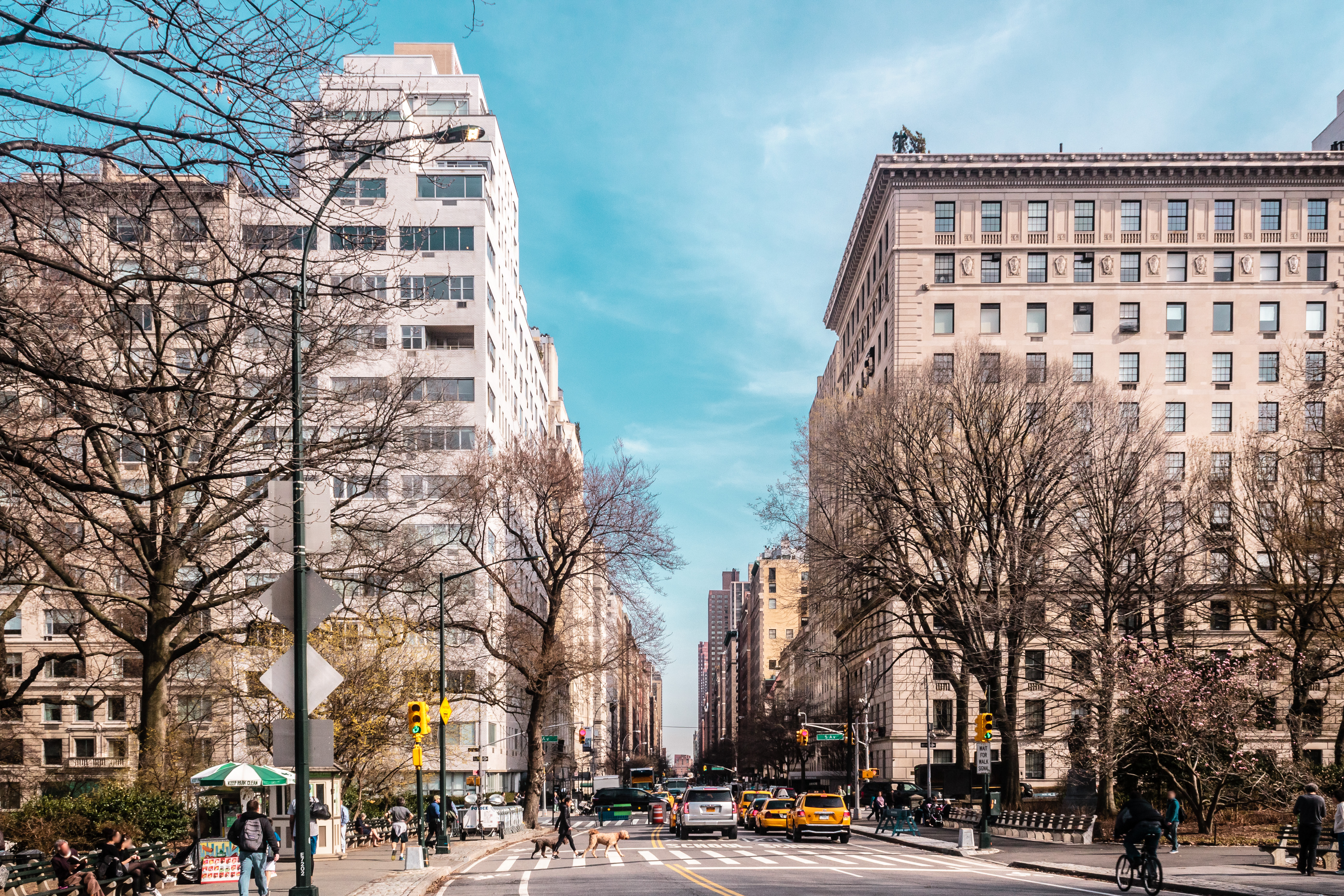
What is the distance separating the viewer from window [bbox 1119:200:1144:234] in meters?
73.9

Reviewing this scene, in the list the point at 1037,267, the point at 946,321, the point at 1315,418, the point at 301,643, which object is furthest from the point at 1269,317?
the point at 301,643

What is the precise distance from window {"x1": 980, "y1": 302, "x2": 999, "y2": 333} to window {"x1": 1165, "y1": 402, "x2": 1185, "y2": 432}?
1124cm

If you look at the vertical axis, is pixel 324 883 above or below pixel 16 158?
below

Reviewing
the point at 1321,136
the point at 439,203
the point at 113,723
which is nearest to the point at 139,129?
the point at 439,203

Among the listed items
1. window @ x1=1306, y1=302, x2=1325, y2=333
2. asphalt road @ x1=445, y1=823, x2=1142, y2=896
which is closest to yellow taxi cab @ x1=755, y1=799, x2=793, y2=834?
asphalt road @ x1=445, y1=823, x2=1142, y2=896

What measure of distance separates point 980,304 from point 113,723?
184ft

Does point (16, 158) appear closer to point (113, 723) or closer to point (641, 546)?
point (641, 546)

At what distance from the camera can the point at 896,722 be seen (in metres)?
72.9

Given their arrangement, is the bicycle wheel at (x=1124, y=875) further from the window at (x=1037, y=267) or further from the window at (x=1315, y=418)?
the window at (x=1037, y=267)

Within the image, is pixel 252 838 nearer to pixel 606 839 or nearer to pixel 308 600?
pixel 308 600

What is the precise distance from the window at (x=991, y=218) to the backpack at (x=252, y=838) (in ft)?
209

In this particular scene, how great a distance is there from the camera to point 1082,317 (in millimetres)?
74188

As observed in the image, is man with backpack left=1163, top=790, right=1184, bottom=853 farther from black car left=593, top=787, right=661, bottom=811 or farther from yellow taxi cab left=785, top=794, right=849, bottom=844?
black car left=593, top=787, right=661, bottom=811

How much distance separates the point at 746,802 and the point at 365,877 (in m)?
35.4
